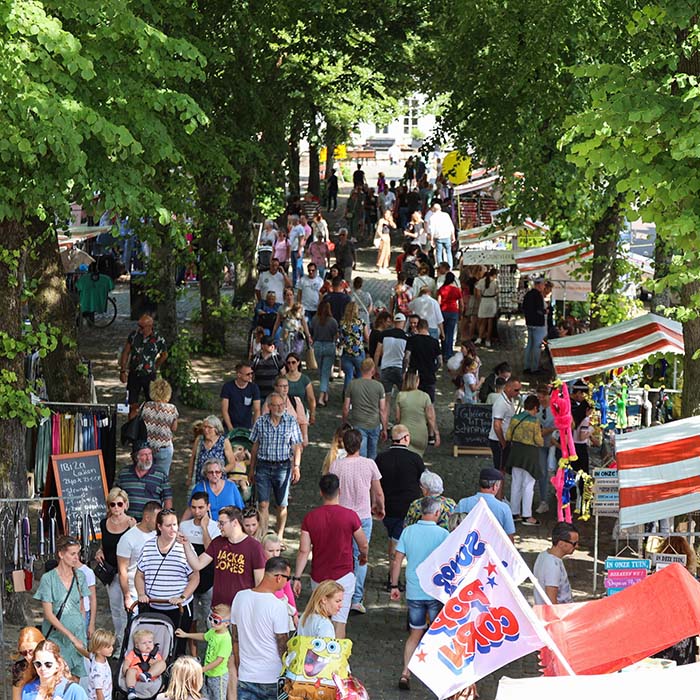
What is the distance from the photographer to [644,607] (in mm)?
9242

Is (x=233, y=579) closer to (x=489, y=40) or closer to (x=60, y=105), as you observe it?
(x=60, y=105)

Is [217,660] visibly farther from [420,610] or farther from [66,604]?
[420,610]

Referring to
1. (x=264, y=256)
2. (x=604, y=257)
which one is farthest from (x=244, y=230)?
(x=604, y=257)

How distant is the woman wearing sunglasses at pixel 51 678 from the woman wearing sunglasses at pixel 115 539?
255 cm

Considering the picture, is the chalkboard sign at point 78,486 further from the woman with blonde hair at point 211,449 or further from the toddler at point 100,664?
the toddler at point 100,664

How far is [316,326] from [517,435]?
5350 mm

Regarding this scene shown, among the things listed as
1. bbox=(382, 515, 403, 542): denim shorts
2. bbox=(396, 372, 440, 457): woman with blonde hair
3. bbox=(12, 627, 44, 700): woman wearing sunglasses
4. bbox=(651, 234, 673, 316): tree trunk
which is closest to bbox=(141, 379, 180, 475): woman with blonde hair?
bbox=(396, 372, 440, 457): woman with blonde hair

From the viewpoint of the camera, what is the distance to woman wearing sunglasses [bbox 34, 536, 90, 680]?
1101cm

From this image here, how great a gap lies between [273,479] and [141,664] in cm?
480

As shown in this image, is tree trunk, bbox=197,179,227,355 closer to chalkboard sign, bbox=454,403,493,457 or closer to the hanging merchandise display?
chalkboard sign, bbox=454,403,493,457

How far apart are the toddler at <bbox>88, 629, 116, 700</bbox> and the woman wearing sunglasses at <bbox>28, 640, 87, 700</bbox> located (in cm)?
72

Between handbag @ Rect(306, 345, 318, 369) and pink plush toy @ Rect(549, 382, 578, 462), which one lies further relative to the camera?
handbag @ Rect(306, 345, 318, 369)

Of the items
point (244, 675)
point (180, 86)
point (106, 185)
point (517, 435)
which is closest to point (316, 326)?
point (180, 86)

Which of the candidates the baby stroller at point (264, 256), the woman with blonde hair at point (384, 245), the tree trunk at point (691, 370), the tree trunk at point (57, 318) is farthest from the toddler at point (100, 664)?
the woman with blonde hair at point (384, 245)
